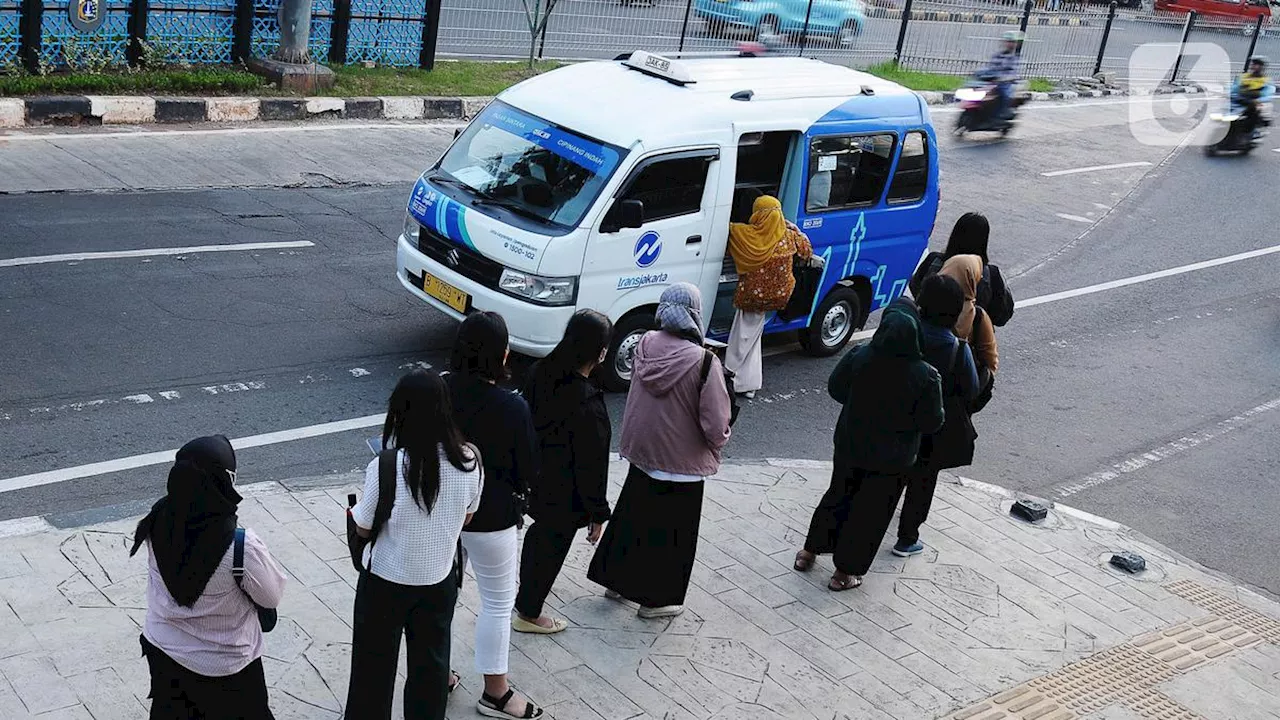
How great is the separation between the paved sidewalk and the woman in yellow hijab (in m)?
1.53

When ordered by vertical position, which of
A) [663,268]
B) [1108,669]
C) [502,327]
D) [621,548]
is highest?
[502,327]

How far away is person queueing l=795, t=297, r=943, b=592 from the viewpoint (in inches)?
262

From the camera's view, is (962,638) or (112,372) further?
(112,372)

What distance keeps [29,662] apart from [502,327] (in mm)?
2377

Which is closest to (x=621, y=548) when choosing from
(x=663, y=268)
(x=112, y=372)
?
(x=663, y=268)

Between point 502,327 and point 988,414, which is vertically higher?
point 502,327

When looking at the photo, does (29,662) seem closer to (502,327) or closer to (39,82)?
(502,327)

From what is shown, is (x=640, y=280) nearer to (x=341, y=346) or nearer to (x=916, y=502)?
(x=341, y=346)

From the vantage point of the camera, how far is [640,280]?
9.27m

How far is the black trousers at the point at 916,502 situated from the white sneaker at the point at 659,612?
1.64 meters

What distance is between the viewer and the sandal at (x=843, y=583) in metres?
7.30

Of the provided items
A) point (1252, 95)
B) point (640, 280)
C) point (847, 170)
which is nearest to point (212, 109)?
point (640, 280)

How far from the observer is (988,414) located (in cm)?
1057

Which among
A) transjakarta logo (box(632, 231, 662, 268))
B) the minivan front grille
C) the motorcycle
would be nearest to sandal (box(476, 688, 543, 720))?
the minivan front grille
